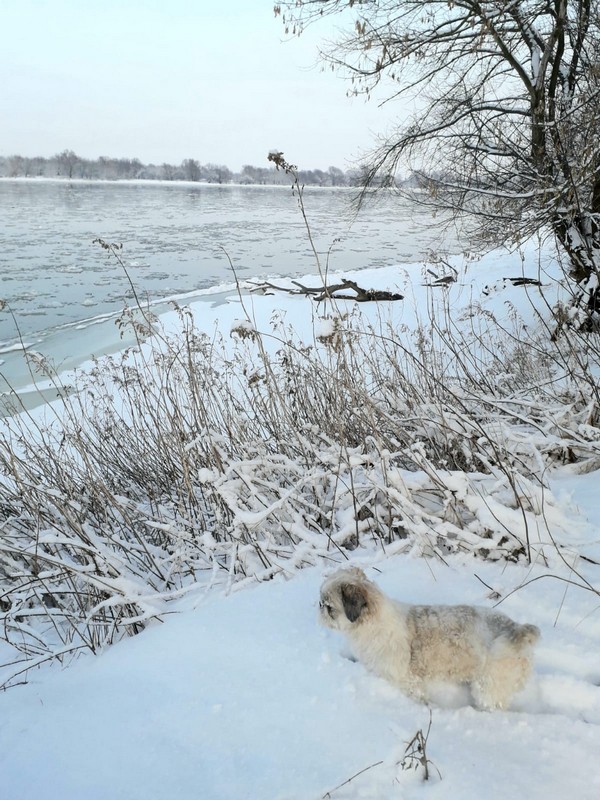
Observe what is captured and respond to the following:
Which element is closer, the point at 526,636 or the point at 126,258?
the point at 526,636

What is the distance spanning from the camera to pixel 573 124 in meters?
5.54

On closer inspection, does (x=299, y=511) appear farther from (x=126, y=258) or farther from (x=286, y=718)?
(x=126, y=258)

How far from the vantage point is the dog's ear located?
5.31 ft

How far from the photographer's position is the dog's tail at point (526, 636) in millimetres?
1486

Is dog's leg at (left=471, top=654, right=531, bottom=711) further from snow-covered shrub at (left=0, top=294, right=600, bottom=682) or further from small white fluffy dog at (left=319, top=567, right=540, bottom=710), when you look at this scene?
snow-covered shrub at (left=0, top=294, right=600, bottom=682)

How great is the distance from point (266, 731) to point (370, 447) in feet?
5.40

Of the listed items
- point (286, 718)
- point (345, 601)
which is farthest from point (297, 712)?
point (345, 601)

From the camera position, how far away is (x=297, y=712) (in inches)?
62.4

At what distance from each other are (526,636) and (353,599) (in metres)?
0.54

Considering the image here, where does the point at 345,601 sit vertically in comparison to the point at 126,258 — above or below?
below

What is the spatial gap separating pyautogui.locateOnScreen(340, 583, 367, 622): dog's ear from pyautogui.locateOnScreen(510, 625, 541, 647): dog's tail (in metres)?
0.47

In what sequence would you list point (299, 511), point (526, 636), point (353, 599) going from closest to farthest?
point (526, 636) → point (353, 599) → point (299, 511)

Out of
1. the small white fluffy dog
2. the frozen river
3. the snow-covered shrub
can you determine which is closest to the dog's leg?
the small white fluffy dog

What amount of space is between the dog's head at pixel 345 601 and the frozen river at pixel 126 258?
3394 mm
